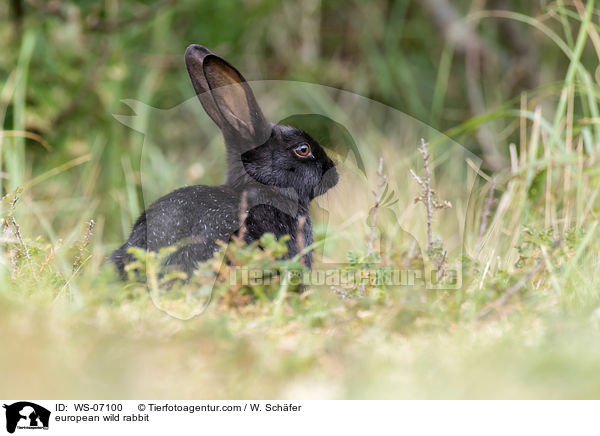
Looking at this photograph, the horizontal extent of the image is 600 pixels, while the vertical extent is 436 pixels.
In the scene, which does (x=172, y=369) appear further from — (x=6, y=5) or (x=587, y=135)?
(x=6, y=5)

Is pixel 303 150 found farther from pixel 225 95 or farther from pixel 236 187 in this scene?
pixel 225 95

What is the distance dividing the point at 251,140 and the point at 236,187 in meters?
0.27

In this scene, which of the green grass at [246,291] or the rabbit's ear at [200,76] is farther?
the rabbit's ear at [200,76]

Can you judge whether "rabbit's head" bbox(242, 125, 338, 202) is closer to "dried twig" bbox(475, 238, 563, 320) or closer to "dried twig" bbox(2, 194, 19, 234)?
"dried twig" bbox(2, 194, 19, 234)

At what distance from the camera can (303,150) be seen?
3.91 m

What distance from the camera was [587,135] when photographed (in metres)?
4.61
